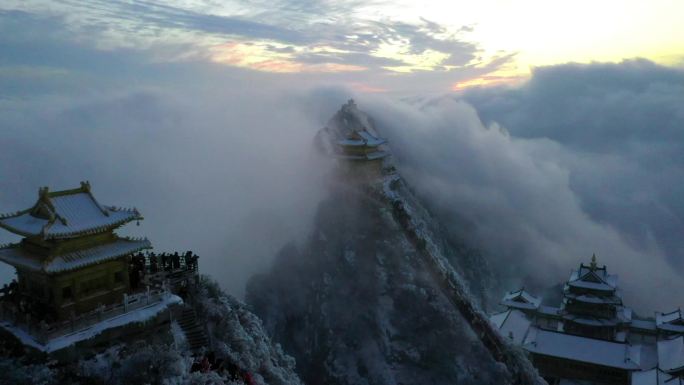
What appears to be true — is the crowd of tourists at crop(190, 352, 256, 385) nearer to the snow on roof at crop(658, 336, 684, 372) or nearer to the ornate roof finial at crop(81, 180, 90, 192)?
the ornate roof finial at crop(81, 180, 90, 192)

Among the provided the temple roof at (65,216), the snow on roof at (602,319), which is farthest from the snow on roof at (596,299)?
the temple roof at (65,216)

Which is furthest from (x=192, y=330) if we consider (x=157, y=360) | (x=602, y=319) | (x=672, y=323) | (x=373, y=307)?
(x=672, y=323)

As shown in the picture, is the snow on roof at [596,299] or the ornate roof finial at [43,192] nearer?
the ornate roof finial at [43,192]

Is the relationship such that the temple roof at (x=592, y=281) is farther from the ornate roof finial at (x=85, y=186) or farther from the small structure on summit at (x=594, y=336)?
the ornate roof finial at (x=85, y=186)

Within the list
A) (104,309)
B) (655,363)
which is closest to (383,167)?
(655,363)

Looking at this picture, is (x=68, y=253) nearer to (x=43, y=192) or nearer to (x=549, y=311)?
(x=43, y=192)

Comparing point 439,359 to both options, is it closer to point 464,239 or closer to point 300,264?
point 300,264
